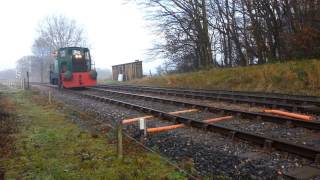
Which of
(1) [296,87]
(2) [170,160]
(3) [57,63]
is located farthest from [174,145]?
(3) [57,63]

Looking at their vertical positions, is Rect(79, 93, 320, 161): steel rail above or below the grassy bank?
below

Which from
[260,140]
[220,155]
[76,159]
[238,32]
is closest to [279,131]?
[260,140]

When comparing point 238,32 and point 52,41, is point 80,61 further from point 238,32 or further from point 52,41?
point 52,41

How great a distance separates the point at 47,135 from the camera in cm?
1012

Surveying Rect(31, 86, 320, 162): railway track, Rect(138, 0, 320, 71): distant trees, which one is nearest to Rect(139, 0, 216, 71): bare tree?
Rect(138, 0, 320, 71): distant trees

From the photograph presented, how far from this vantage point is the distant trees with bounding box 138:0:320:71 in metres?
22.0

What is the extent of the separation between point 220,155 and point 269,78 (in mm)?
14073

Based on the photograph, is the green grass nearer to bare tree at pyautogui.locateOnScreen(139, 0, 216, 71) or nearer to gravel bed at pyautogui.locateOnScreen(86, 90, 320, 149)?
gravel bed at pyautogui.locateOnScreen(86, 90, 320, 149)

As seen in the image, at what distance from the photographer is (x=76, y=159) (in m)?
7.69

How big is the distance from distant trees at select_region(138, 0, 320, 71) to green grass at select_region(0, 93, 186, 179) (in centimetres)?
1511

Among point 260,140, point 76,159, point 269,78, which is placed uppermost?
point 269,78

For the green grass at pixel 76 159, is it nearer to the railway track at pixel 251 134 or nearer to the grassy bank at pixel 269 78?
the railway track at pixel 251 134

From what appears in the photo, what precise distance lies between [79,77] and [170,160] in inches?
894

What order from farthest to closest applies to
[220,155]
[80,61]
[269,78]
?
[80,61] < [269,78] < [220,155]
